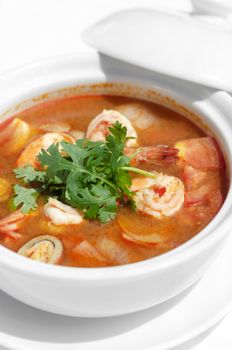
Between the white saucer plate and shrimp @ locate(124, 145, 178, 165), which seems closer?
the white saucer plate

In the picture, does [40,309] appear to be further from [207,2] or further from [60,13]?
[60,13]

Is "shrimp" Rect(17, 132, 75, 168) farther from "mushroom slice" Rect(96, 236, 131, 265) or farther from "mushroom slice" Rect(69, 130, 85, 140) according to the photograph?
"mushroom slice" Rect(96, 236, 131, 265)

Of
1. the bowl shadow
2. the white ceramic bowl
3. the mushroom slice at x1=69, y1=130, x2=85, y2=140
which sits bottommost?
the bowl shadow

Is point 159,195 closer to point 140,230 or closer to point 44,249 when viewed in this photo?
point 140,230

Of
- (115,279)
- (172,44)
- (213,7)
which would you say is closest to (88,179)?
(115,279)

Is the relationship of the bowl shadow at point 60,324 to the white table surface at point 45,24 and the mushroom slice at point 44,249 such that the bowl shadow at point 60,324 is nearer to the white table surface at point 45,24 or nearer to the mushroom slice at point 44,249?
the mushroom slice at point 44,249

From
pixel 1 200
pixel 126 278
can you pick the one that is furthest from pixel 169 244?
pixel 1 200

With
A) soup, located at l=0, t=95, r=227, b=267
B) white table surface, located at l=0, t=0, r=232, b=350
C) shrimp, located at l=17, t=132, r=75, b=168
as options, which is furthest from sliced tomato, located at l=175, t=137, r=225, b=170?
white table surface, located at l=0, t=0, r=232, b=350
